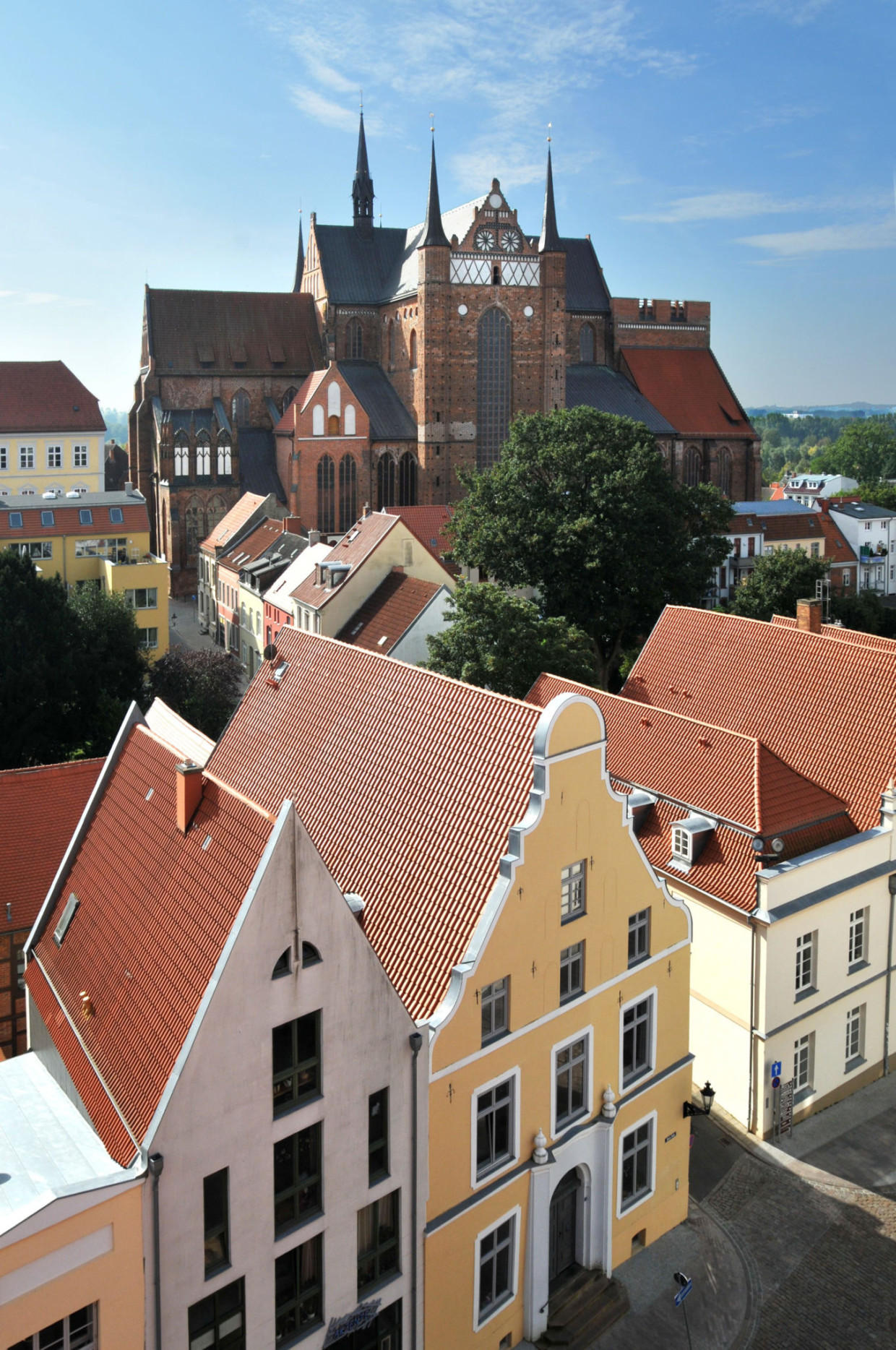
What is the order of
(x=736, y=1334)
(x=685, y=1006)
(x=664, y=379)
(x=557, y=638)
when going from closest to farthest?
(x=736, y=1334) → (x=685, y=1006) → (x=557, y=638) → (x=664, y=379)

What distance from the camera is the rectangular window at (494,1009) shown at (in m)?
16.5

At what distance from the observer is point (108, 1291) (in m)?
12.2

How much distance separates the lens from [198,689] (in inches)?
1695

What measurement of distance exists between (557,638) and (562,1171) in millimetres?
21390

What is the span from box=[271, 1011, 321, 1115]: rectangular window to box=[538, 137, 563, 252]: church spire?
71.3 metres

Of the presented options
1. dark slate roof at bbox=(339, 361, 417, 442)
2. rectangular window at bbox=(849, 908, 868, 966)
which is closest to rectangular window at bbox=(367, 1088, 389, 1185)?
rectangular window at bbox=(849, 908, 868, 966)

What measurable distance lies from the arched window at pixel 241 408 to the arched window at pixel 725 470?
37775mm

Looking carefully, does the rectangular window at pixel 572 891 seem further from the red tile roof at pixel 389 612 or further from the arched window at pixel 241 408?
the arched window at pixel 241 408

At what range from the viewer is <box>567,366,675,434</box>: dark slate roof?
86250mm

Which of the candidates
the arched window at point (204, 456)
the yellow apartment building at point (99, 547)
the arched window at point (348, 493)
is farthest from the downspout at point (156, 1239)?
the arched window at point (204, 456)

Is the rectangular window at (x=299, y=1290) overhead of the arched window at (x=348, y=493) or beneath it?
beneath

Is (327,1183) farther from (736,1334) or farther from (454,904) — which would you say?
(736,1334)

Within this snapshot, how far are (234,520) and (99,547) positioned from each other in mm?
18416

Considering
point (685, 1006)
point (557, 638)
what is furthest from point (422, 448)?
point (685, 1006)
